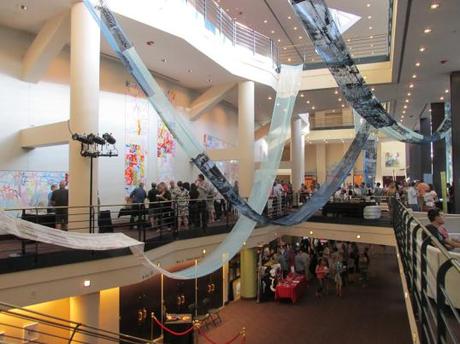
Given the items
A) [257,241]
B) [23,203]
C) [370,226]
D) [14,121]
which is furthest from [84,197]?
[370,226]

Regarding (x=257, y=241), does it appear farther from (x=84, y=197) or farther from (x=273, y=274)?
(x=84, y=197)

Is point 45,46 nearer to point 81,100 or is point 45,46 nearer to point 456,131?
point 81,100

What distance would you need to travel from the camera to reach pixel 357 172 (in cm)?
3139

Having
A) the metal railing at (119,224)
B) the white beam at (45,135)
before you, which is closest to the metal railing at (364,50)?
the metal railing at (119,224)

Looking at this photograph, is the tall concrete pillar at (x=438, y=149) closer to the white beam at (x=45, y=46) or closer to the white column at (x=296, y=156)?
the white column at (x=296, y=156)

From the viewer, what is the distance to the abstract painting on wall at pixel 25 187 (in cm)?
920

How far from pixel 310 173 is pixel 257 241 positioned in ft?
72.8

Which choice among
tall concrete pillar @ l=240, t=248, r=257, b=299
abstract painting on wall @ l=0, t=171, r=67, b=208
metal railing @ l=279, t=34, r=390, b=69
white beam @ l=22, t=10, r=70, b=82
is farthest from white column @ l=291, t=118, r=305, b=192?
white beam @ l=22, t=10, r=70, b=82

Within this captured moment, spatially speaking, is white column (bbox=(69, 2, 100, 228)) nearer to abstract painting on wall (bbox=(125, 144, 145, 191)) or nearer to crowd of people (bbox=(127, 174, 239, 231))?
crowd of people (bbox=(127, 174, 239, 231))

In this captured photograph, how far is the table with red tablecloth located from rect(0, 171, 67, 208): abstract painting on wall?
7.45 metres

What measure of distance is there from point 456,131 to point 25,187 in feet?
39.5

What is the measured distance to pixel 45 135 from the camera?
8922mm

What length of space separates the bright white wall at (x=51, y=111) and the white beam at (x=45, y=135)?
0.24 metres

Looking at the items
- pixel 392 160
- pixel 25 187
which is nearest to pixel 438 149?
pixel 25 187
